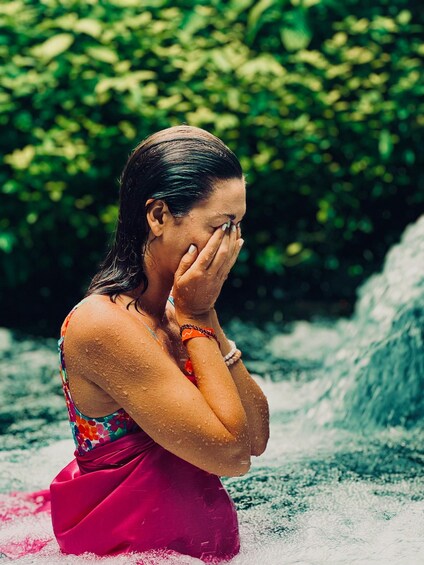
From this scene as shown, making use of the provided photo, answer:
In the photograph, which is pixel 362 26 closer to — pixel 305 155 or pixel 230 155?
pixel 305 155

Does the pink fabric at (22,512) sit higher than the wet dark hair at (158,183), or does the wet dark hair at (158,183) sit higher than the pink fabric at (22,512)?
the wet dark hair at (158,183)


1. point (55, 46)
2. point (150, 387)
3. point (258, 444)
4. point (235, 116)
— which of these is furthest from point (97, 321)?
point (235, 116)

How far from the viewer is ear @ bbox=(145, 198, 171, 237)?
254cm

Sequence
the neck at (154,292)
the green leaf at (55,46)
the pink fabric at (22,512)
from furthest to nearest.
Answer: the green leaf at (55,46) → the pink fabric at (22,512) → the neck at (154,292)

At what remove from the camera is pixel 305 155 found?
22.7ft

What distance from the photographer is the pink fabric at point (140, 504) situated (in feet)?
8.35

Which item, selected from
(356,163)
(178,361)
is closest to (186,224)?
(178,361)

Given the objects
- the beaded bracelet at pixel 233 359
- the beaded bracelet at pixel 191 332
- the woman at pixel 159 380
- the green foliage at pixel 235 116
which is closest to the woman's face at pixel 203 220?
the woman at pixel 159 380

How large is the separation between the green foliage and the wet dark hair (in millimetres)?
3889

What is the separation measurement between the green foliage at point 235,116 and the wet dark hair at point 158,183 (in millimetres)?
3889

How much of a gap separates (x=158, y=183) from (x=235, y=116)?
4318 millimetres

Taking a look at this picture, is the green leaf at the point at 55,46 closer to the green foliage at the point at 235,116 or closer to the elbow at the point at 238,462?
the green foliage at the point at 235,116

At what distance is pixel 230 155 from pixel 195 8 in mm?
4634

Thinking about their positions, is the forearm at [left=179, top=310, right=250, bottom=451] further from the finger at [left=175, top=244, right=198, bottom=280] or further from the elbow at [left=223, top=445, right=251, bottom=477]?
the finger at [left=175, top=244, right=198, bottom=280]
